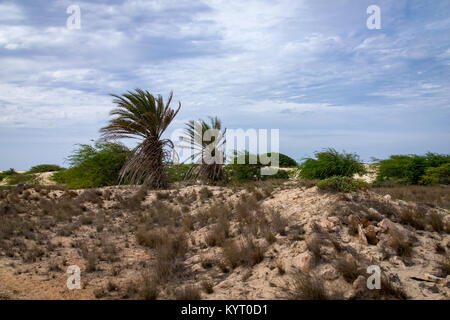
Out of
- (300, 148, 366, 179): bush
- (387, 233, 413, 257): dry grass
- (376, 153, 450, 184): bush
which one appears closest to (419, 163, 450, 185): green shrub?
(376, 153, 450, 184): bush

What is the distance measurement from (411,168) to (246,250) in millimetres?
16858

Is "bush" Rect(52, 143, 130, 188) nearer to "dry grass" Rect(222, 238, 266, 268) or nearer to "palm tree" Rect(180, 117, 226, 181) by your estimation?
"palm tree" Rect(180, 117, 226, 181)

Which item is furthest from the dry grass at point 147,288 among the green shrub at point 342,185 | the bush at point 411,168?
the bush at point 411,168

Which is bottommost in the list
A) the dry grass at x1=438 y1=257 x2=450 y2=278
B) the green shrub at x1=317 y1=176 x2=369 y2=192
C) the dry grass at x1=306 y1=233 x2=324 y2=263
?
the dry grass at x1=438 y1=257 x2=450 y2=278

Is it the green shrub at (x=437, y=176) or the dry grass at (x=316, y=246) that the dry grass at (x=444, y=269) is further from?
the green shrub at (x=437, y=176)

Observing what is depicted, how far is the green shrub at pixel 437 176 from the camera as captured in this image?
17953 mm

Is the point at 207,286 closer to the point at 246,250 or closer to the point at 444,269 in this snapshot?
the point at 246,250

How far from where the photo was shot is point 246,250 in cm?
652

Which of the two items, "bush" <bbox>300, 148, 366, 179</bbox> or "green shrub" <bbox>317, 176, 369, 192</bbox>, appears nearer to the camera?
"green shrub" <bbox>317, 176, 369, 192</bbox>

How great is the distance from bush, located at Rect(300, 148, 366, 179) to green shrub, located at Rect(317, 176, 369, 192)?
283 inches

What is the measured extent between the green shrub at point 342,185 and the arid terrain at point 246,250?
0.22 meters

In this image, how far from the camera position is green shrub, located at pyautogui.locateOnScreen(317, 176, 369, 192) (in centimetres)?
866
